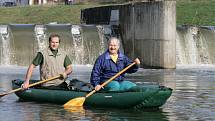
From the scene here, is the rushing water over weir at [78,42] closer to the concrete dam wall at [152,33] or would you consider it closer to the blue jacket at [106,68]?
the concrete dam wall at [152,33]

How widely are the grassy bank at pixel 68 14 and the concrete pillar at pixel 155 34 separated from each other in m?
17.7

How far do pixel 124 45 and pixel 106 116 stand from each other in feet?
67.6

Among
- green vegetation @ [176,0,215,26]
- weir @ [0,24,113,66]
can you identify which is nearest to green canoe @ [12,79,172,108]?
weir @ [0,24,113,66]

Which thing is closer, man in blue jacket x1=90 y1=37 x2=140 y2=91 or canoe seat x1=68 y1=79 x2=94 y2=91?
man in blue jacket x1=90 y1=37 x2=140 y2=91

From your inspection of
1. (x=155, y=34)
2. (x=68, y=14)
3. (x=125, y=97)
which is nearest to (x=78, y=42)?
(x=155, y=34)

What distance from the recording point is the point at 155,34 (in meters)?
31.3

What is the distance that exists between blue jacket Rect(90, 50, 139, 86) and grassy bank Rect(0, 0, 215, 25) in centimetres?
3530

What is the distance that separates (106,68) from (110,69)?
0.09 m

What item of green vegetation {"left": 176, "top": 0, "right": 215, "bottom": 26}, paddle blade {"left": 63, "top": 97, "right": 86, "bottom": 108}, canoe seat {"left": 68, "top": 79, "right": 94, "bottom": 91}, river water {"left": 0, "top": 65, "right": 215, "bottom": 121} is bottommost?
river water {"left": 0, "top": 65, "right": 215, "bottom": 121}

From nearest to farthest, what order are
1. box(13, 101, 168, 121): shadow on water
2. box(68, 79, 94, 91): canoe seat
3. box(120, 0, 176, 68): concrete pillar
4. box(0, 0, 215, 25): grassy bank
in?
1. box(13, 101, 168, 121): shadow on water
2. box(68, 79, 94, 91): canoe seat
3. box(120, 0, 176, 68): concrete pillar
4. box(0, 0, 215, 25): grassy bank

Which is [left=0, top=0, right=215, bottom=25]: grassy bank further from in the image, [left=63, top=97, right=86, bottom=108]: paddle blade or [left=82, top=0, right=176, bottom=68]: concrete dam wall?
[left=63, top=97, right=86, bottom=108]: paddle blade

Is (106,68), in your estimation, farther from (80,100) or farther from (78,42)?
(78,42)

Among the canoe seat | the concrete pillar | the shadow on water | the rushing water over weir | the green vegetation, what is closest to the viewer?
the shadow on water

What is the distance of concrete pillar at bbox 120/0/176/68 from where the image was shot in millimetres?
31016
